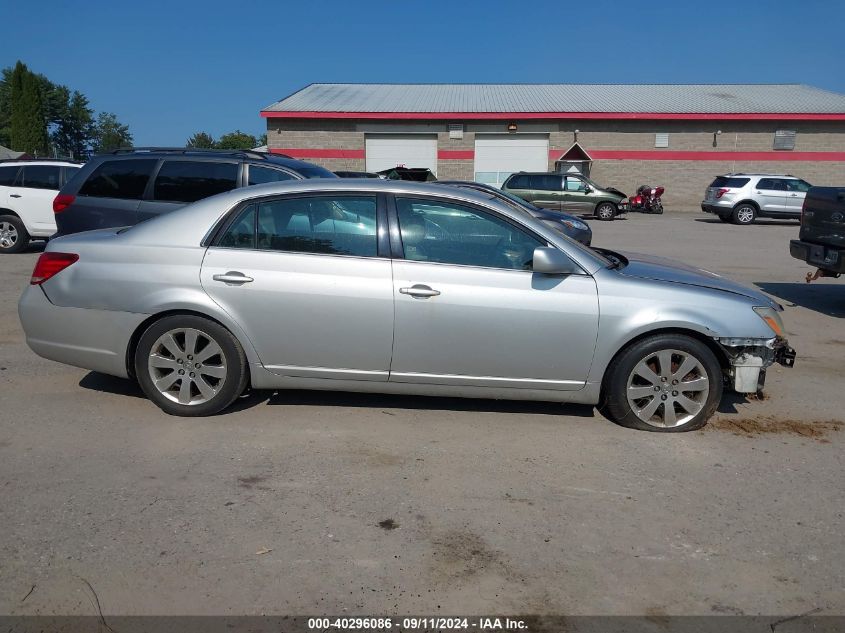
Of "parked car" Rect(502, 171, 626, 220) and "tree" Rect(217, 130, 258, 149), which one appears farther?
"tree" Rect(217, 130, 258, 149)

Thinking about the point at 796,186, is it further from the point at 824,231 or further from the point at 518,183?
the point at 824,231

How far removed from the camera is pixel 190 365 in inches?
195

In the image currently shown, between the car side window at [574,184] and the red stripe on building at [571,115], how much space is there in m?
8.51

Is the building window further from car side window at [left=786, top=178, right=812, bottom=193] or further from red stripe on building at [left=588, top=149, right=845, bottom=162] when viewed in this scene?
car side window at [left=786, top=178, right=812, bottom=193]

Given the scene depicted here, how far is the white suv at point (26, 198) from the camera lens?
13.4m

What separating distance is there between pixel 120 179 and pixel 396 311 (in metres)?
5.07

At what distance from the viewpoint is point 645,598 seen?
3.09 meters

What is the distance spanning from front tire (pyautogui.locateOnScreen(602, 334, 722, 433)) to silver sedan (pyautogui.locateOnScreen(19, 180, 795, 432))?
1 cm

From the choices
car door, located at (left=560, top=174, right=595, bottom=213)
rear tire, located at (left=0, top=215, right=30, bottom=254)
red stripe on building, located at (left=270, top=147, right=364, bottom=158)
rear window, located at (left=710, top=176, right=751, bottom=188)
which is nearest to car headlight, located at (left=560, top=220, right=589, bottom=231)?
rear tire, located at (left=0, top=215, right=30, bottom=254)

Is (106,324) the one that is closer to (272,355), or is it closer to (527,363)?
(272,355)

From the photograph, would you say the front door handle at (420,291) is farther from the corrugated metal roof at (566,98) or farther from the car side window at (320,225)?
the corrugated metal roof at (566,98)

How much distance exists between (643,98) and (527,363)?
36242 mm

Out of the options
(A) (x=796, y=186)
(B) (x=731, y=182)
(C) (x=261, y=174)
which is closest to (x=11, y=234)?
(C) (x=261, y=174)

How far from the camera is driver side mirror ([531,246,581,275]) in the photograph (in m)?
4.66
